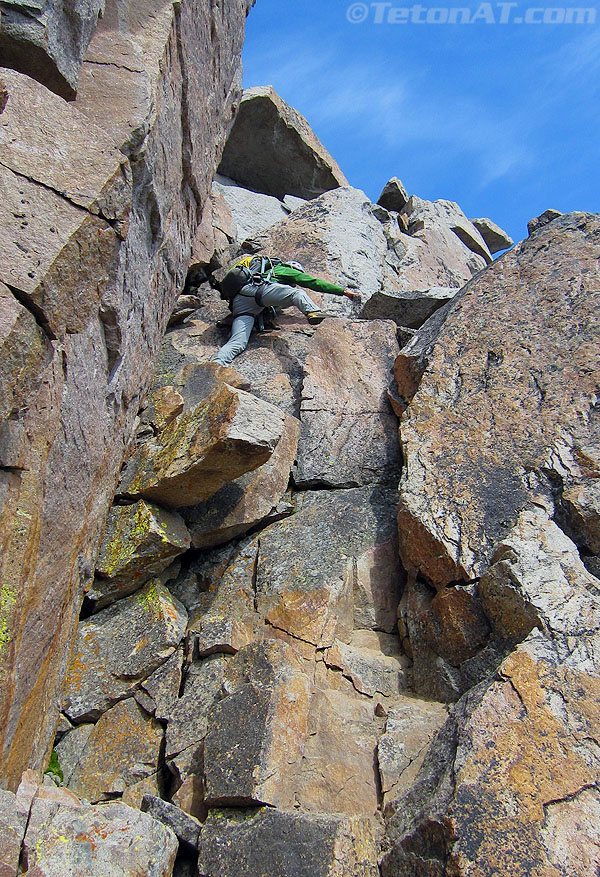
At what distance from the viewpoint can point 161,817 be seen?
465cm

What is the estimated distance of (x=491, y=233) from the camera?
22672 millimetres

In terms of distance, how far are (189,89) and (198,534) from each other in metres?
6.02

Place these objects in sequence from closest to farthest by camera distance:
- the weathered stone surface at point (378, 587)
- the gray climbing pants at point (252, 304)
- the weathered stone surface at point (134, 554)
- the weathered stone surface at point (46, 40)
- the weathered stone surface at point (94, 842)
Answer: the weathered stone surface at point (94, 842)
the weathered stone surface at point (46, 40)
the weathered stone surface at point (378, 587)
the weathered stone surface at point (134, 554)
the gray climbing pants at point (252, 304)

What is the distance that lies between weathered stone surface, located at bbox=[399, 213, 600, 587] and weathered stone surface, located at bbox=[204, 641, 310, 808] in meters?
1.71

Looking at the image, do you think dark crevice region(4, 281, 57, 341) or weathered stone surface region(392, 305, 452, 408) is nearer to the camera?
dark crevice region(4, 281, 57, 341)

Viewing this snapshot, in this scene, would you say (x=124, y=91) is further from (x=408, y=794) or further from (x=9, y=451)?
(x=408, y=794)

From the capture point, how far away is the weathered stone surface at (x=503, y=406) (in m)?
6.04

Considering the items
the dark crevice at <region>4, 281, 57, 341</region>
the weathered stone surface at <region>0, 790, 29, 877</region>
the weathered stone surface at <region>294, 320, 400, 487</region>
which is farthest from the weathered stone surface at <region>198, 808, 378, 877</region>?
the weathered stone surface at <region>294, 320, 400, 487</region>

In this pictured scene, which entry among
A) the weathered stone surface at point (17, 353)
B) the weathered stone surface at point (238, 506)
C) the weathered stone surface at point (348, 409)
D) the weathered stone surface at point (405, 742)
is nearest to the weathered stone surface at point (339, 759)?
the weathered stone surface at point (405, 742)

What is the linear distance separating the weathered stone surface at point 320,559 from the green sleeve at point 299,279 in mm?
4826

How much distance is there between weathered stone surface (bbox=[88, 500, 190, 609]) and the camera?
259 inches

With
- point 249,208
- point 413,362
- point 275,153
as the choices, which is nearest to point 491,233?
point 275,153

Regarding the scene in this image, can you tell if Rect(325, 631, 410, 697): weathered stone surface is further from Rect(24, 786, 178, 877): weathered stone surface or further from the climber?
the climber

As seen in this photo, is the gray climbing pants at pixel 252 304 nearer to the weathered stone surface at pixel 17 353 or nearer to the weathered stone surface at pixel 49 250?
the weathered stone surface at pixel 49 250
